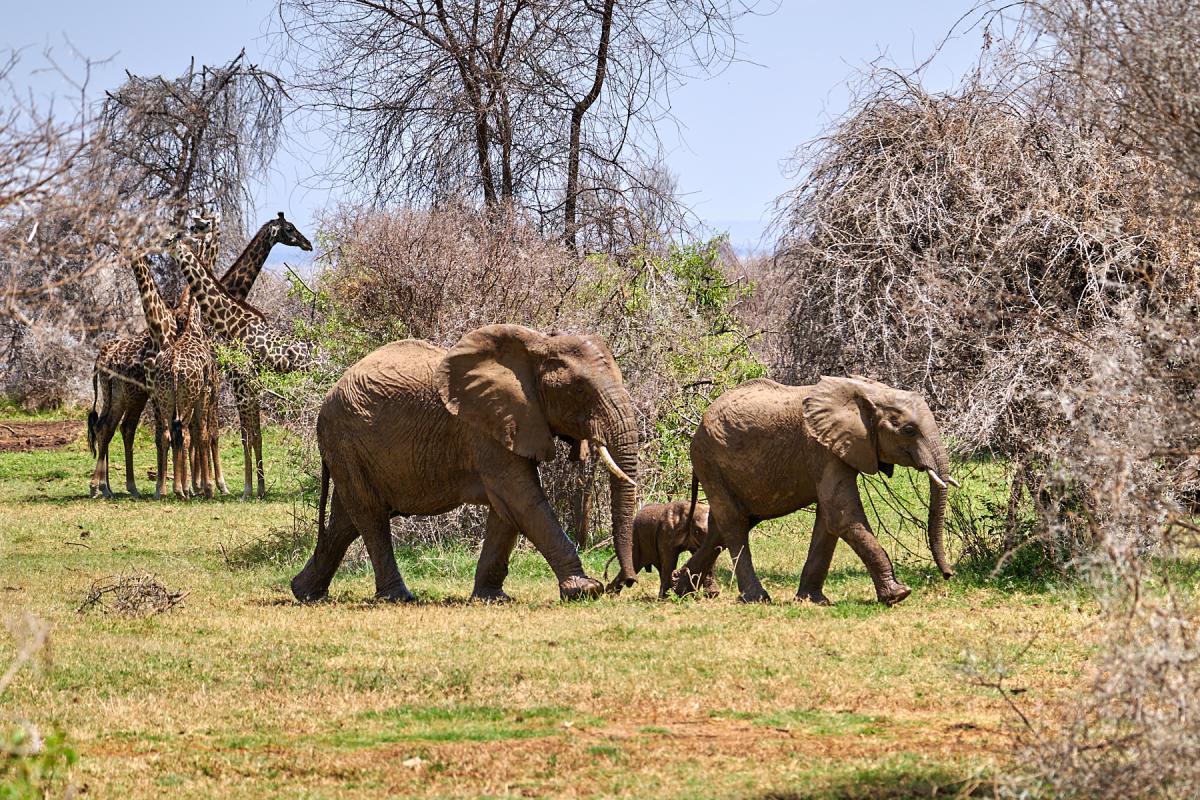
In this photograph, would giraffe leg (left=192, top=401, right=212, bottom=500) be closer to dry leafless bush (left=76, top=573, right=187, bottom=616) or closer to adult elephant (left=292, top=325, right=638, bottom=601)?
adult elephant (left=292, top=325, right=638, bottom=601)

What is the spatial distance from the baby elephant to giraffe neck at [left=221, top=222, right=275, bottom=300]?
14.0m

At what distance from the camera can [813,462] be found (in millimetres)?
13430

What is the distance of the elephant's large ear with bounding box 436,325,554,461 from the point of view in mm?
13273

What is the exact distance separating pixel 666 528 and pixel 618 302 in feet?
12.7

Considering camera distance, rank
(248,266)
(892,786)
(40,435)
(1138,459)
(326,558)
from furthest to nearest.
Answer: (40,435), (248,266), (326,558), (892,786), (1138,459)

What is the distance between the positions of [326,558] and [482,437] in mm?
2152

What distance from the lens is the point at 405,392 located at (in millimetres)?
13961

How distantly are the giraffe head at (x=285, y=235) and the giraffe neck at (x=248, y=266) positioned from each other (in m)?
0.08

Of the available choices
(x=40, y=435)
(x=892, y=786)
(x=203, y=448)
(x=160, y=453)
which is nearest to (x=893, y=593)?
(x=892, y=786)

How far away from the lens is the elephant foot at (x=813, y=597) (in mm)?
13391

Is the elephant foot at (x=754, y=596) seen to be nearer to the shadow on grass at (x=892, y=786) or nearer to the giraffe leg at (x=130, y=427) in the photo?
the shadow on grass at (x=892, y=786)

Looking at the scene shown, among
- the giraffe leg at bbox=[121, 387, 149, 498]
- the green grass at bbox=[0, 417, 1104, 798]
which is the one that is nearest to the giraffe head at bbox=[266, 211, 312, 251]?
the giraffe leg at bbox=[121, 387, 149, 498]

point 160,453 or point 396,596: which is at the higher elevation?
point 160,453

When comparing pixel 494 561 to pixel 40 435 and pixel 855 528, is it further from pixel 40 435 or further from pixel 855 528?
pixel 40 435
